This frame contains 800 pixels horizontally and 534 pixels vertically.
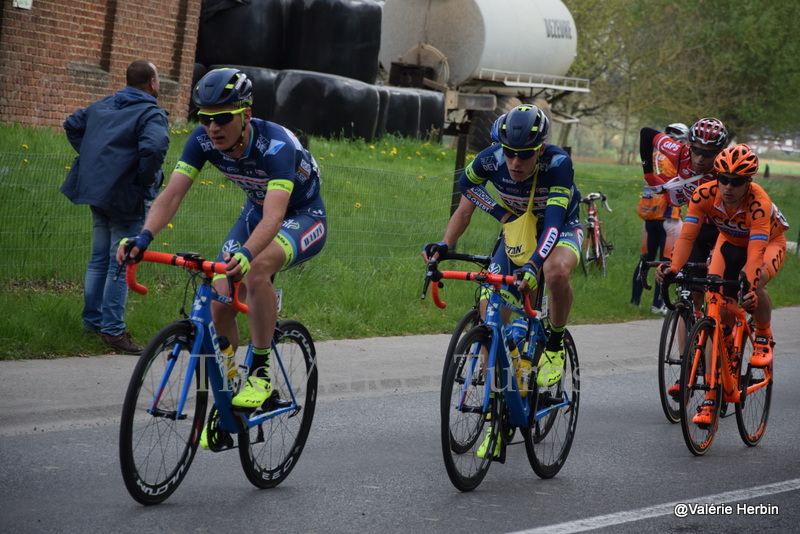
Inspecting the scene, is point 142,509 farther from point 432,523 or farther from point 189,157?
point 189,157

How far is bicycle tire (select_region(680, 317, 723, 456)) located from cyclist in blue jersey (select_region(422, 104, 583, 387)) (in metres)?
0.97

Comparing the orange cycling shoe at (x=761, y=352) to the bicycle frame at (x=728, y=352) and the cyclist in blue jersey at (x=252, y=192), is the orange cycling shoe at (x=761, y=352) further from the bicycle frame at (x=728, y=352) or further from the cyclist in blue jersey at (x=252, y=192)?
the cyclist in blue jersey at (x=252, y=192)

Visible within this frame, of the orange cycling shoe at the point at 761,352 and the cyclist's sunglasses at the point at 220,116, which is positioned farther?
the orange cycling shoe at the point at 761,352

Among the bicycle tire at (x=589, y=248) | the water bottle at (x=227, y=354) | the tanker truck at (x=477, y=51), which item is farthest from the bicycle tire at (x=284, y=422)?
the tanker truck at (x=477, y=51)

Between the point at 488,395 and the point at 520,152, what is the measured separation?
137cm

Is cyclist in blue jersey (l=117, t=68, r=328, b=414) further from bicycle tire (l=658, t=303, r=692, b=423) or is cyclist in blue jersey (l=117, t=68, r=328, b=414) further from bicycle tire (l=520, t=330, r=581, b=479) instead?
bicycle tire (l=658, t=303, r=692, b=423)

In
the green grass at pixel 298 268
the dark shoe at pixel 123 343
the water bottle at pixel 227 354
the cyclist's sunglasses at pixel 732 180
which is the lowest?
the dark shoe at pixel 123 343

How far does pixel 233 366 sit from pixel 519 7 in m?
23.3

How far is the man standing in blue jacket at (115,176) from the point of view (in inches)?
314

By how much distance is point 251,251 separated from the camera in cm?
489

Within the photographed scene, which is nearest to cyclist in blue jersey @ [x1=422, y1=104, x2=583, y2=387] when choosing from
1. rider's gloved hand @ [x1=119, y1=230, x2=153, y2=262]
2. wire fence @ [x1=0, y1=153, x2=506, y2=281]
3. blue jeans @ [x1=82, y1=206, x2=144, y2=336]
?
rider's gloved hand @ [x1=119, y1=230, x2=153, y2=262]

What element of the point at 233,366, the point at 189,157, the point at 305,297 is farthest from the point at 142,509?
the point at 305,297

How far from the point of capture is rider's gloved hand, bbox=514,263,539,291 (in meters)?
5.23

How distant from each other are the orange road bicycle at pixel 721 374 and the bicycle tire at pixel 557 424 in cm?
74
